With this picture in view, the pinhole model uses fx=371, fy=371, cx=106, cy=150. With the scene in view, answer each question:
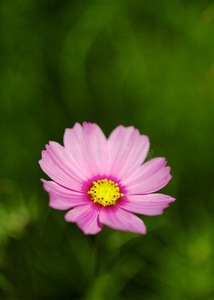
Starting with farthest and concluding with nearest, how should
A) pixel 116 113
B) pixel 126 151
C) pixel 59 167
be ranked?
pixel 116 113 → pixel 126 151 → pixel 59 167

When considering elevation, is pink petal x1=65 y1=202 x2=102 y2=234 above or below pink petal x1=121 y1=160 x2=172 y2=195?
below

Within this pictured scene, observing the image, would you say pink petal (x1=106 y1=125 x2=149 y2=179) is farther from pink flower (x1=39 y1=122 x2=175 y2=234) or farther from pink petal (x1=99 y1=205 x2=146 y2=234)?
pink petal (x1=99 y1=205 x2=146 y2=234)

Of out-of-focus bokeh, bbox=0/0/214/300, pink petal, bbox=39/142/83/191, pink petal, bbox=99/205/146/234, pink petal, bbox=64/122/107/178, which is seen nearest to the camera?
pink petal, bbox=99/205/146/234

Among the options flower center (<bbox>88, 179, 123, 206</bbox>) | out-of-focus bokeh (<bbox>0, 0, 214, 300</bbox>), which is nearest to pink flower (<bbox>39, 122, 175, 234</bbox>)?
flower center (<bbox>88, 179, 123, 206</bbox>)

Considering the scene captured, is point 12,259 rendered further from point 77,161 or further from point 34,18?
point 34,18

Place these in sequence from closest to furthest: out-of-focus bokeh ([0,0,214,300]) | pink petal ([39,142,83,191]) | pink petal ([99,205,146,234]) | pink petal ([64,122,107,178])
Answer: pink petal ([99,205,146,234])
pink petal ([39,142,83,191])
pink petal ([64,122,107,178])
out-of-focus bokeh ([0,0,214,300])

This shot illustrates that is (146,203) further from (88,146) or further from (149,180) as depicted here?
(88,146)

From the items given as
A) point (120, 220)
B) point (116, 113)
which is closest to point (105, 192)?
point (120, 220)
